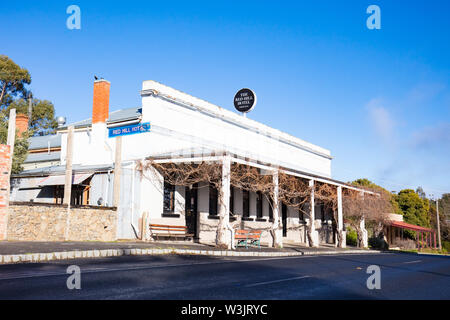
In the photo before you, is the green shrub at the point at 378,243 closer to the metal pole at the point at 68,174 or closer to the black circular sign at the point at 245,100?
the black circular sign at the point at 245,100

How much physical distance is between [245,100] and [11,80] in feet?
106

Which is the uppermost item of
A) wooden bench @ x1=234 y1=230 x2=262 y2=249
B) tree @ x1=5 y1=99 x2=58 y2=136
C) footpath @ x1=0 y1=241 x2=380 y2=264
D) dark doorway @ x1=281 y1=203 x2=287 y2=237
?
tree @ x1=5 y1=99 x2=58 y2=136

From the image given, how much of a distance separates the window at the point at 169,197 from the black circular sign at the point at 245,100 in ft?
28.0

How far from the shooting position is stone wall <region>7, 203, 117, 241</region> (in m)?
16.0

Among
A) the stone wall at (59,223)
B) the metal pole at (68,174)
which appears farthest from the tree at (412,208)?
the metal pole at (68,174)

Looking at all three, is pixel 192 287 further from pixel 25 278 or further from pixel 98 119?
pixel 98 119

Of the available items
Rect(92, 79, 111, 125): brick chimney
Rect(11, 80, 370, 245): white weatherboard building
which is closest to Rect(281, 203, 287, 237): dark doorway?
Rect(11, 80, 370, 245): white weatherboard building

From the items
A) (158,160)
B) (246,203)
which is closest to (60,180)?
(158,160)

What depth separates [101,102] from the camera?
2394 centimetres

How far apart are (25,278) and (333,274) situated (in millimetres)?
7366

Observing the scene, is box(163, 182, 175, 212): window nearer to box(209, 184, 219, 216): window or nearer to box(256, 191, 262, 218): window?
box(209, 184, 219, 216): window

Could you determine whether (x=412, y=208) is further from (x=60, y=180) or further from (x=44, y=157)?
(x=60, y=180)

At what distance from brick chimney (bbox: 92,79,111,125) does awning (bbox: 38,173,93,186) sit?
3.64m
